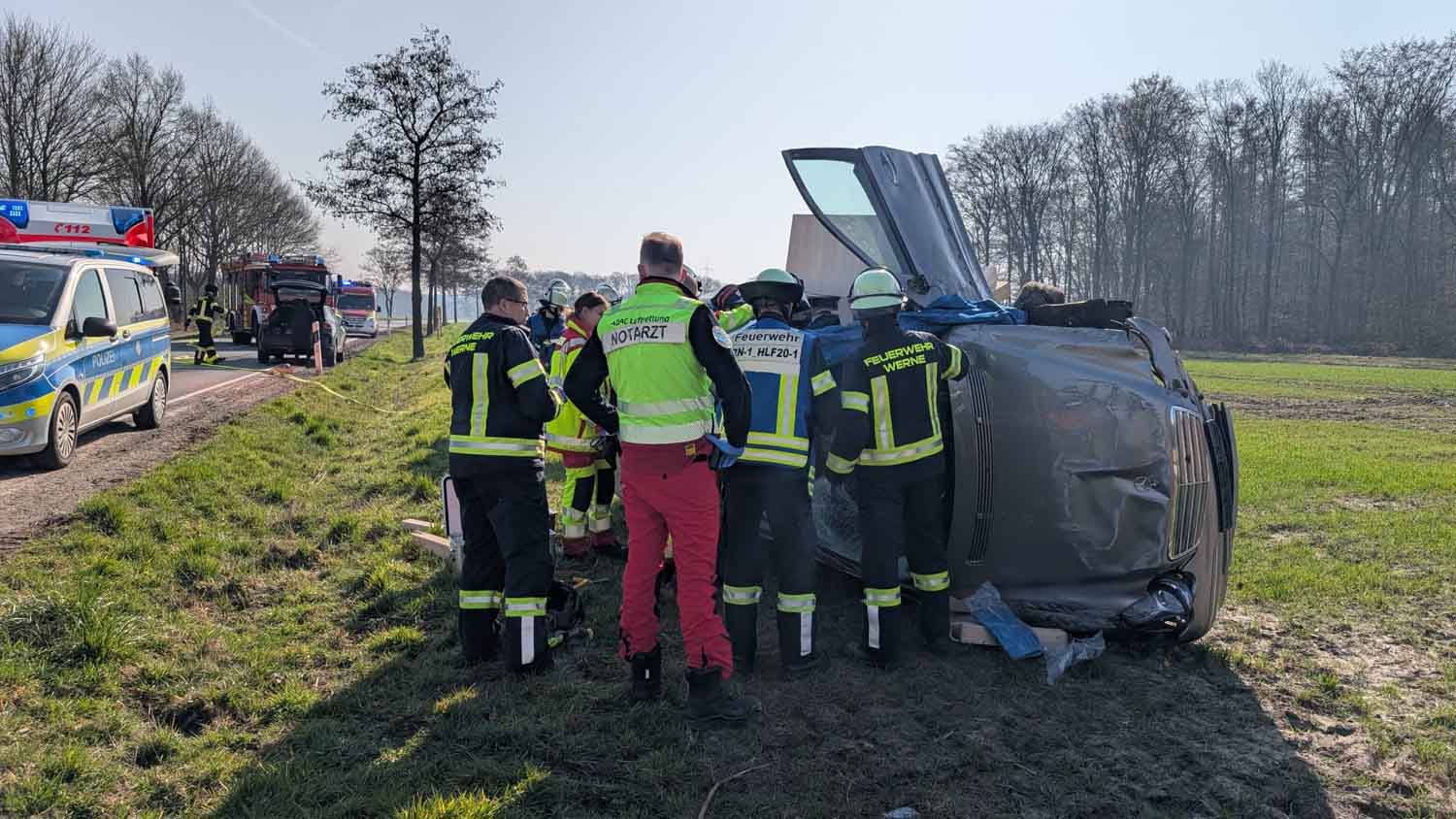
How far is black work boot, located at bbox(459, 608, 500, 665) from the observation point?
4.40m

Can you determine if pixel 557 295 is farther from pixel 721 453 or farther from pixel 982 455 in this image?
pixel 982 455

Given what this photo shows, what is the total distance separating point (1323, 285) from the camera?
5225 cm

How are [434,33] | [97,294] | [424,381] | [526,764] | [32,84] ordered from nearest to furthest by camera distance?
[526,764] < [97,294] < [424,381] < [434,33] < [32,84]

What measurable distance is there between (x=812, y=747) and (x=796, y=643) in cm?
79

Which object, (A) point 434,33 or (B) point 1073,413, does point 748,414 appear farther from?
(A) point 434,33

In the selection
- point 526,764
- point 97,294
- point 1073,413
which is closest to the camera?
point 526,764

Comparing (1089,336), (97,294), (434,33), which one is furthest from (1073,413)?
(434,33)

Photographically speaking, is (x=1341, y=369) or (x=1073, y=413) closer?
(x=1073, y=413)

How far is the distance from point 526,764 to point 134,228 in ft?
37.5

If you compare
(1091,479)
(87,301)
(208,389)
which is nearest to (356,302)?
(208,389)

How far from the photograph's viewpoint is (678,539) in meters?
3.91

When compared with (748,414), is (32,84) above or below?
above

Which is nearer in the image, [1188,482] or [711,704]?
[711,704]

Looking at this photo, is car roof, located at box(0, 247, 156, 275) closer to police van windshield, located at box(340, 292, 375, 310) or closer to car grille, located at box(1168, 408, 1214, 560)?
car grille, located at box(1168, 408, 1214, 560)
